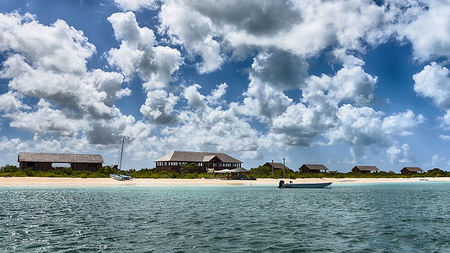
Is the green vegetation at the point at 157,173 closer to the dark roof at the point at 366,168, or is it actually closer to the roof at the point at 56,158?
the roof at the point at 56,158

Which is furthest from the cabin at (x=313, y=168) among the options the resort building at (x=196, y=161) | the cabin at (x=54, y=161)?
the cabin at (x=54, y=161)

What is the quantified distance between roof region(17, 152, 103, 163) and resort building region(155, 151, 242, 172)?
58.6ft

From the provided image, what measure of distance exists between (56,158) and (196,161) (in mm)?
36588

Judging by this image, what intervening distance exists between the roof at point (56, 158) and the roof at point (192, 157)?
61.7 ft

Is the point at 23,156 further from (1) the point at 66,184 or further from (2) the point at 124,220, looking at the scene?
(2) the point at 124,220

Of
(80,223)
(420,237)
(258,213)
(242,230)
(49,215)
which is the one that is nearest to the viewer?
(420,237)

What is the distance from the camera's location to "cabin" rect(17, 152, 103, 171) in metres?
84.0

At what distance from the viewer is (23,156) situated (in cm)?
8388

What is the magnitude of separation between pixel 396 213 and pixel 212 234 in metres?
16.6

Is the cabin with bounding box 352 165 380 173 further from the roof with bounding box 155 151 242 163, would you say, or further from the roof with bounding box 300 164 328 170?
the roof with bounding box 155 151 242 163

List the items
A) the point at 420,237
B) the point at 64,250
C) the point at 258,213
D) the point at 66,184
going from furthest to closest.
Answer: the point at 66,184 → the point at 258,213 → the point at 420,237 → the point at 64,250

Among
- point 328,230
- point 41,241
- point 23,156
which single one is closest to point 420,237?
point 328,230

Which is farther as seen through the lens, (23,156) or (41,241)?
(23,156)

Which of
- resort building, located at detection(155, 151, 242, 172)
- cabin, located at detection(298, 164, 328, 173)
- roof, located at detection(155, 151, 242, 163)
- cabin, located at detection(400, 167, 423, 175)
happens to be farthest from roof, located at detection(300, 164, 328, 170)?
cabin, located at detection(400, 167, 423, 175)
